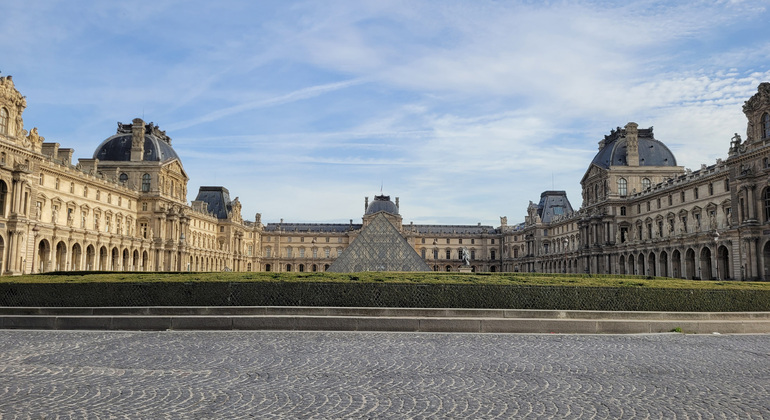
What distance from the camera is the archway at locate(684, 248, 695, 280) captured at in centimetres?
5502

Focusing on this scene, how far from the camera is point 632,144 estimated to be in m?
71.3

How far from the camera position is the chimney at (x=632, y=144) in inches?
2808

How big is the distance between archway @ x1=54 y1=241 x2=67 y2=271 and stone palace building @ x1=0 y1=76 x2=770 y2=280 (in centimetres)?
11

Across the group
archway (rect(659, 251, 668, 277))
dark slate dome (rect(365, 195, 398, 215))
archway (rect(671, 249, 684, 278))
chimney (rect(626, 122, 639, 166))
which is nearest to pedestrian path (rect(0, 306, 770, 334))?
archway (rect(671, 249, 684, 278))

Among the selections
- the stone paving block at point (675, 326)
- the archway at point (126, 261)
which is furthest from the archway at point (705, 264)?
the archway at point (126, 261)

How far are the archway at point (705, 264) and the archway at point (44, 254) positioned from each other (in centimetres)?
5527

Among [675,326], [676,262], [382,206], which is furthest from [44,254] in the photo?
[382,206]

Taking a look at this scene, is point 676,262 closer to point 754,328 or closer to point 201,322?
point 754,328

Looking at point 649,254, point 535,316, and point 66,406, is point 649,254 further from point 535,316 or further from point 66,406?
point 66,406

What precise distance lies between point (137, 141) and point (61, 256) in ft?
66.6

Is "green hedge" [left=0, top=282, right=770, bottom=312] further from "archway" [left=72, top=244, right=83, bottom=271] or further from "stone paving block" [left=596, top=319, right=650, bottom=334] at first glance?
"archway" [left=72, top=244, right=83, bottom=271]

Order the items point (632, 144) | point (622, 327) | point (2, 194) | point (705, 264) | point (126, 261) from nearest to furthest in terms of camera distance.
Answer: point (622, 327) < point (2, 194) < point (705, 264) < point (126, 261) < point (632, 144)

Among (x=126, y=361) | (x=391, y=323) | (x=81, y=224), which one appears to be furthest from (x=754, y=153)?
(x=81, y=224)

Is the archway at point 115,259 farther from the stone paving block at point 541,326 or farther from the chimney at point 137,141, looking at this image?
the stone paving block at point 541,326
